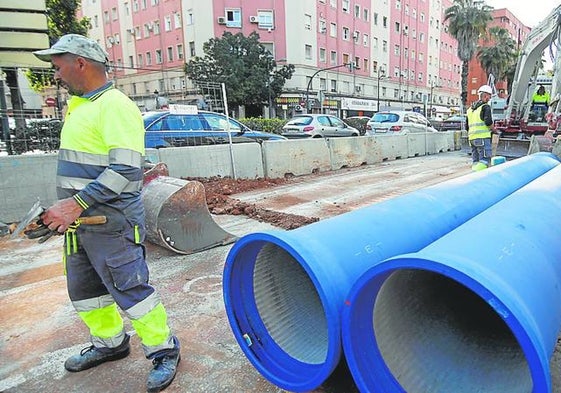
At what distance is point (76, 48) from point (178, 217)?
2.47 m

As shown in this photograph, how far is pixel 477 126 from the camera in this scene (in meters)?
8.48

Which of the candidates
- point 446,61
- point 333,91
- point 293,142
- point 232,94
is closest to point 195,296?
point 293,142

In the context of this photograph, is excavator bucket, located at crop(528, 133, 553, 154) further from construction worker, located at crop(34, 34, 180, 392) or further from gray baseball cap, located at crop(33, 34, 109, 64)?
gray baseball cap, located at crop(33, 34, 109, 64)

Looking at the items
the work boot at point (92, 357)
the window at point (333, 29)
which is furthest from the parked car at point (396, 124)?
the window at point (333, 29)

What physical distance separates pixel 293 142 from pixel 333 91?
35017 millimetres

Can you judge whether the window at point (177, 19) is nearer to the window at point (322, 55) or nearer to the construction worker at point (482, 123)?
the window at point (322, 55)

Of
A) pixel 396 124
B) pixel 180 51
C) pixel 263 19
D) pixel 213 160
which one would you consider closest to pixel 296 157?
pixel 213 160

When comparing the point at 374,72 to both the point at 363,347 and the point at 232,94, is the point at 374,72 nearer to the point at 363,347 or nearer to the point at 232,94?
the point at 232,94

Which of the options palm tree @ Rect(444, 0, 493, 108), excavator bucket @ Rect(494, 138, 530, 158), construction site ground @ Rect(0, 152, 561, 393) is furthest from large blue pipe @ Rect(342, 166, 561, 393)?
palm tree @ Rect(444, 0, 493, 108)

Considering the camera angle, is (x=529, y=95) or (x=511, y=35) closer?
(x=529, y=95)

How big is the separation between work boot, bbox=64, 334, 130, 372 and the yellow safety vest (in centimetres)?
789

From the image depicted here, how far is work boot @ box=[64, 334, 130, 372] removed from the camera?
8.48 ft

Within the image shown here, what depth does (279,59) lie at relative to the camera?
39.5m

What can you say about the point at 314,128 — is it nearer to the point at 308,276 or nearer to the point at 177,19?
the point at 308,276
